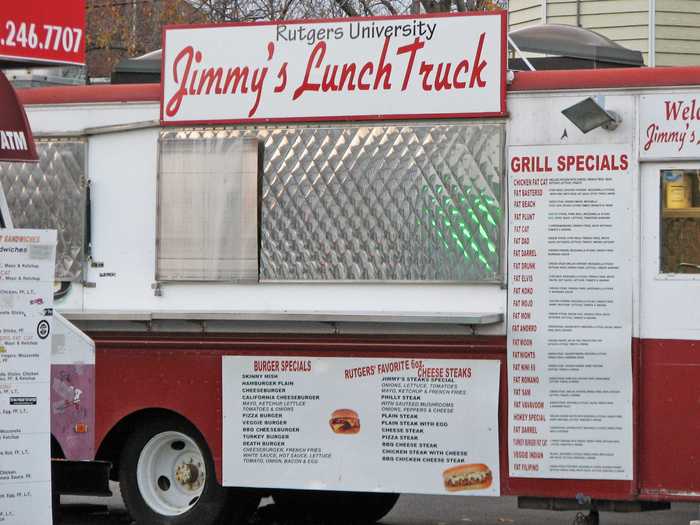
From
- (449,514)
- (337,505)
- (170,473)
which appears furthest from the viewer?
(449,514)

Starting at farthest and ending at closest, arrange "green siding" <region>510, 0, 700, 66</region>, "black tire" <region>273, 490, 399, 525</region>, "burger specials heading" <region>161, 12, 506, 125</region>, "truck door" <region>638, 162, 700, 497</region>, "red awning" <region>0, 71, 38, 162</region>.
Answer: "green siding" <region>510, 0, 700, 66</region>
"black tire" <region>273, 490, 399, 525</region>
"burger specials heading" <region>161, 12, 506, 125</region>
"truck door" <region>638, 162, 700, 497</region>
"red awning" <region>0, 71, 38, 162</region>

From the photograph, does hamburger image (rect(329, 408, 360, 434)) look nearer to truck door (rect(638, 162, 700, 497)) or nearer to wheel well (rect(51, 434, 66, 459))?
truck door (rect(638, 162, 700, 497))

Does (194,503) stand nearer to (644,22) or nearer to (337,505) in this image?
(337,505)

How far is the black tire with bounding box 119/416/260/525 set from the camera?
8984 mm

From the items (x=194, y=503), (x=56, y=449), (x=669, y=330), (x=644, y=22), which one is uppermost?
(x=644, y=22)

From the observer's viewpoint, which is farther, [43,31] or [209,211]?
[209,211]

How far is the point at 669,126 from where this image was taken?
8.12 metres

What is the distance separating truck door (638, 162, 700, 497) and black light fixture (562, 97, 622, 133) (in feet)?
1.07

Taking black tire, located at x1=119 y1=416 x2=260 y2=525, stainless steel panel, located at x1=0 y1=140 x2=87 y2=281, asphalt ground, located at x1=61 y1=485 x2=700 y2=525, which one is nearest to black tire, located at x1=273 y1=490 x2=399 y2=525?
asphalt ground, located at x1=61 y1=485 x2=700 y2=525

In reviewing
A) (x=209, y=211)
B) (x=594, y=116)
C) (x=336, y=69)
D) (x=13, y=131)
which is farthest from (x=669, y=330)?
(x=13, y=131)

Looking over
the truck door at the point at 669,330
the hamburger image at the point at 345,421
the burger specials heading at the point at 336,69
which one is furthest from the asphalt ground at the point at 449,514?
the burger specials heading at the point at 336,69

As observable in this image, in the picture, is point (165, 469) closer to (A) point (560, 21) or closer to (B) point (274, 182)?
(B) point (274, 182)

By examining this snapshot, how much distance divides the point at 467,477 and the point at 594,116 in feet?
7.49

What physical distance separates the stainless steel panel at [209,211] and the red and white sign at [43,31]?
169 centimetres
